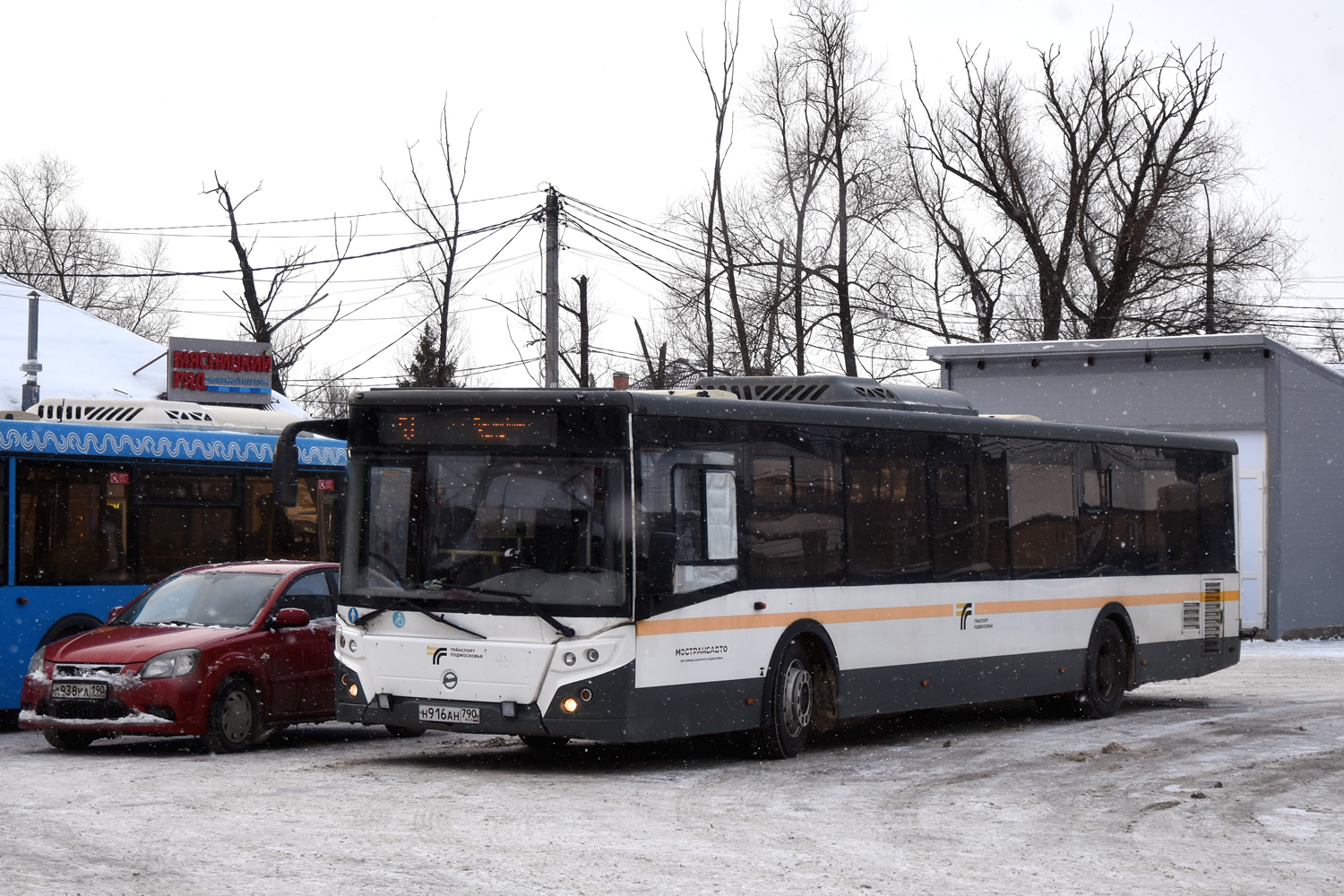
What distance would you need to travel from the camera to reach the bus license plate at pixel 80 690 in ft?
42.9

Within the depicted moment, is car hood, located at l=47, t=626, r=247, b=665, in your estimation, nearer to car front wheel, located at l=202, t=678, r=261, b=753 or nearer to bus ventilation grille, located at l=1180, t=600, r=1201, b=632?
car front wheel, located at l=202, t=678, r=261, b=753

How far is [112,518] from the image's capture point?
1636 cm

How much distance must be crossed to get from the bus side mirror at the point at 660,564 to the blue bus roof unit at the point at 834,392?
306 cm

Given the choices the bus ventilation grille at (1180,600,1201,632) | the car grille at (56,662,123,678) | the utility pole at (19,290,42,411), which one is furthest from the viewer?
the utility pole at (19,290,42,411)

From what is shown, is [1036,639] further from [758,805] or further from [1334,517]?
[1334,517]

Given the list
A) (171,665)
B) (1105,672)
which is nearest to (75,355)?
(1105,672)

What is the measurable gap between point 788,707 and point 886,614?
1.53 metres

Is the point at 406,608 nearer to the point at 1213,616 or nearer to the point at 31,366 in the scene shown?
the point at 1213,616

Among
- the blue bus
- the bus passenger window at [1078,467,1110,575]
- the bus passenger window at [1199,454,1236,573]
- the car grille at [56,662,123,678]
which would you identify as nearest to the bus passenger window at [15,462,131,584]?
the blue bus

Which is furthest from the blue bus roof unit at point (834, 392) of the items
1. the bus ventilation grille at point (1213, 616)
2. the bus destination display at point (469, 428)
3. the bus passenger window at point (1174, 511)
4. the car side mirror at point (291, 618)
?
the bus ventilation grille at point (1213, 616)

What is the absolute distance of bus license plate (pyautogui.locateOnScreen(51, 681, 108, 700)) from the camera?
42.9ft

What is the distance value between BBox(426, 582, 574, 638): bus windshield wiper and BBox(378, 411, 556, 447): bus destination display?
1015mm

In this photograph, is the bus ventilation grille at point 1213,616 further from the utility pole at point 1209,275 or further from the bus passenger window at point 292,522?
the utility pole at point 1209,275

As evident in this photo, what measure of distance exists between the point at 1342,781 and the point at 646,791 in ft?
16.0
